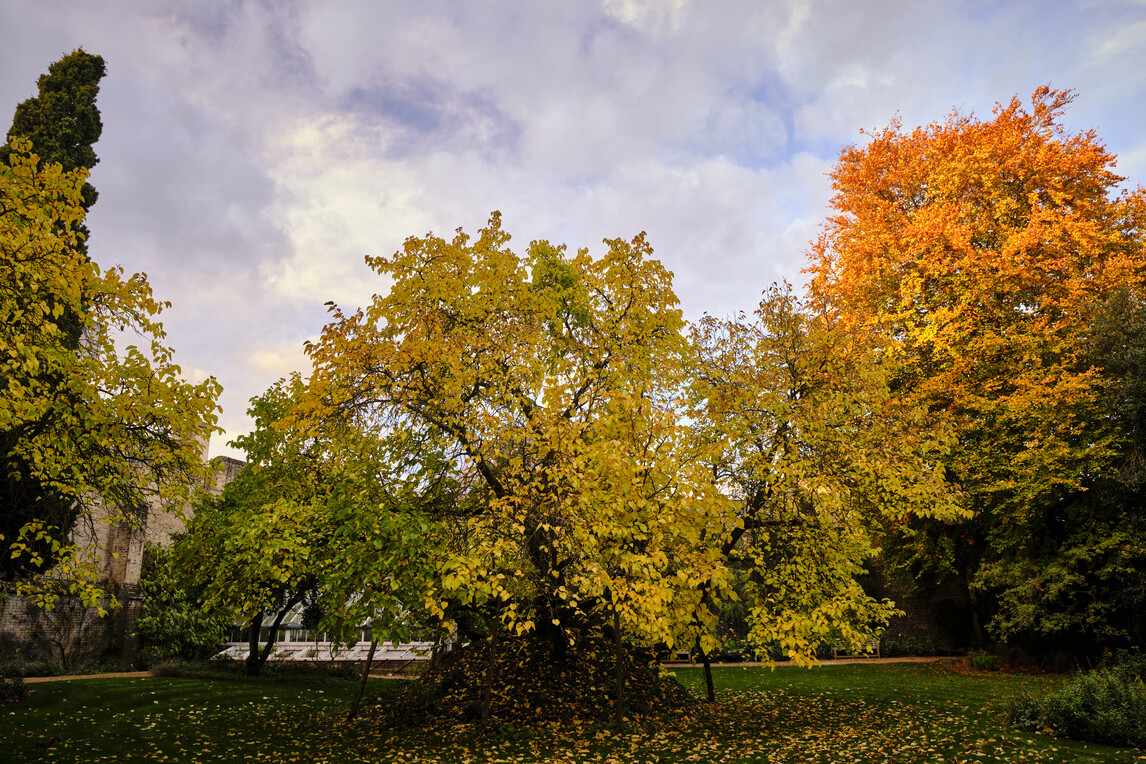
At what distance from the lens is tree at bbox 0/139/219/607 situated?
23.8ft

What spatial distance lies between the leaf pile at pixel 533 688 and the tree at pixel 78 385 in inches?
219

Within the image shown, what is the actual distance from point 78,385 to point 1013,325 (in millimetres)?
21838

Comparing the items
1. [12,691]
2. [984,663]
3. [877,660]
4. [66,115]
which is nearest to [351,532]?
[12,691]

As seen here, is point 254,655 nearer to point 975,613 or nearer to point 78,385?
point 78,385

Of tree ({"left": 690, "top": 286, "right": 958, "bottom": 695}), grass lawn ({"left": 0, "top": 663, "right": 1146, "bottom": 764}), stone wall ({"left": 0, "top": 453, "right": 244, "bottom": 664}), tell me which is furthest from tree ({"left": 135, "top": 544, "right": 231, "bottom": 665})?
tree ({"left": 690, "top": 286, "right": 958, "bottom": 695})

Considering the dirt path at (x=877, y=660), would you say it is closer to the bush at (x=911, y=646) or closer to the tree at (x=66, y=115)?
the bush at (x=911, y=646)

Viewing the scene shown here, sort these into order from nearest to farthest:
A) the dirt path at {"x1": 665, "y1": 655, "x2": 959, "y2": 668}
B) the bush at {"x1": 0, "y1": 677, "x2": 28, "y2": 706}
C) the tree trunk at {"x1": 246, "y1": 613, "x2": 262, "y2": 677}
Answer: the bush at {"x1": 0, "y1": 677, "x2": 28, "y2": 706} → the tree trunk at {"x1": 246, "y1": 613, "x2": 262, "y2": 677} → the dirt path at {"x1": 665, "y1": 655, "x2": 959, "y2": 668}

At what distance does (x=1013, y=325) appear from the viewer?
1875 cm

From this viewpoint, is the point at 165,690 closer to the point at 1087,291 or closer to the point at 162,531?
the point at 162,531

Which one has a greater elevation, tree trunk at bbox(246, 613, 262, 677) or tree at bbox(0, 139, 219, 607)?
tree at bbox(0, 139, 219, 607)

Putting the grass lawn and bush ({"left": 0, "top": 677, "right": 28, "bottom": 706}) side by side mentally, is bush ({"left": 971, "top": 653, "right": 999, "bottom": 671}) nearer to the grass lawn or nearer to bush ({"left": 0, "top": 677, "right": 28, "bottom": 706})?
the grass lawn

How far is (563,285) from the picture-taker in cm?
1192

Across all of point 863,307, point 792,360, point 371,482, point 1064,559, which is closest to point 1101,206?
point 863,307

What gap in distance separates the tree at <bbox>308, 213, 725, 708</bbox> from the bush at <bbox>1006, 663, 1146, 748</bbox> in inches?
232
